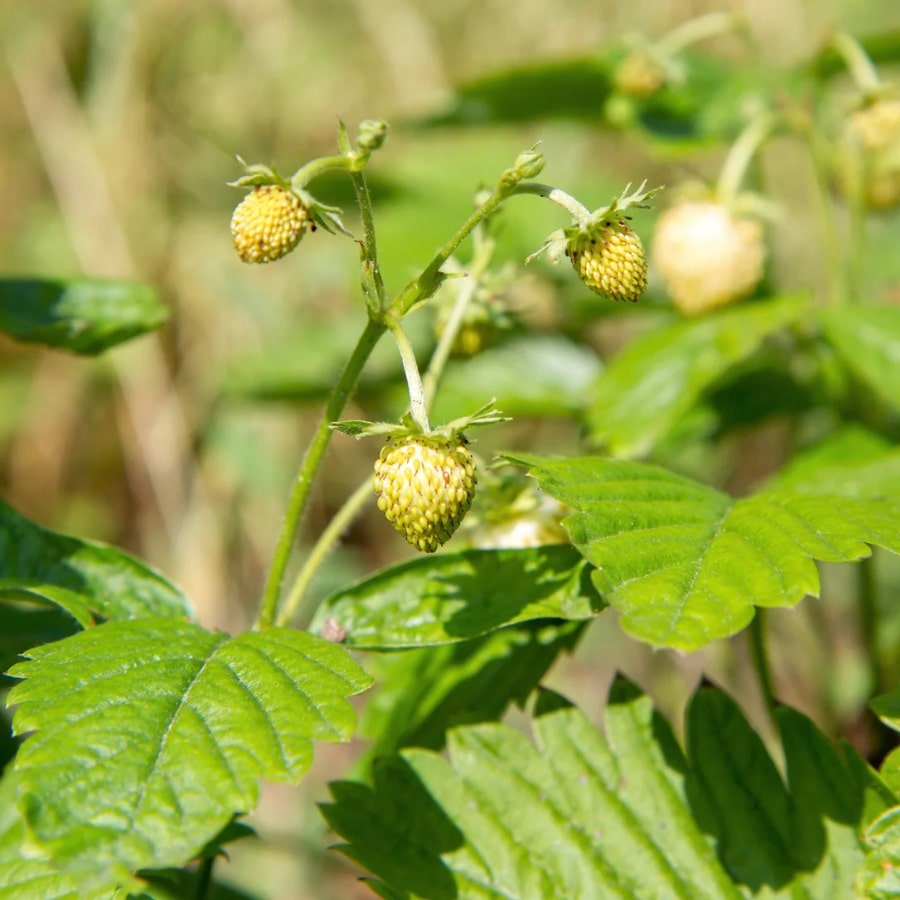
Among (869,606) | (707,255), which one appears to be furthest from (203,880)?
(707,255)

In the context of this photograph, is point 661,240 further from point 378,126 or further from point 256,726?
point 256,726

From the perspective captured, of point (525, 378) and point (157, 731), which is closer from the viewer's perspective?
point (157, 731)

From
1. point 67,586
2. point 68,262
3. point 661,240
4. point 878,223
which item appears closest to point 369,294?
point 67,586

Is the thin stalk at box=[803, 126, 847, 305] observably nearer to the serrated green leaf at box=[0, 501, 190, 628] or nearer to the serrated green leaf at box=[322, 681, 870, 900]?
the serrated green leaf at box=[322, 681, 870, 900]

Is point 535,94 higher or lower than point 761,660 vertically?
higher

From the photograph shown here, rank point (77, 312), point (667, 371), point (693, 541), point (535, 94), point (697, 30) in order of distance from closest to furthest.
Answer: point (693, 541), point (77, 312), point (667, 371), point (697, 30), point (535, 94)

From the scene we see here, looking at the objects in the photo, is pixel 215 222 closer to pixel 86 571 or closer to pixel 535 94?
pixel 535 94
